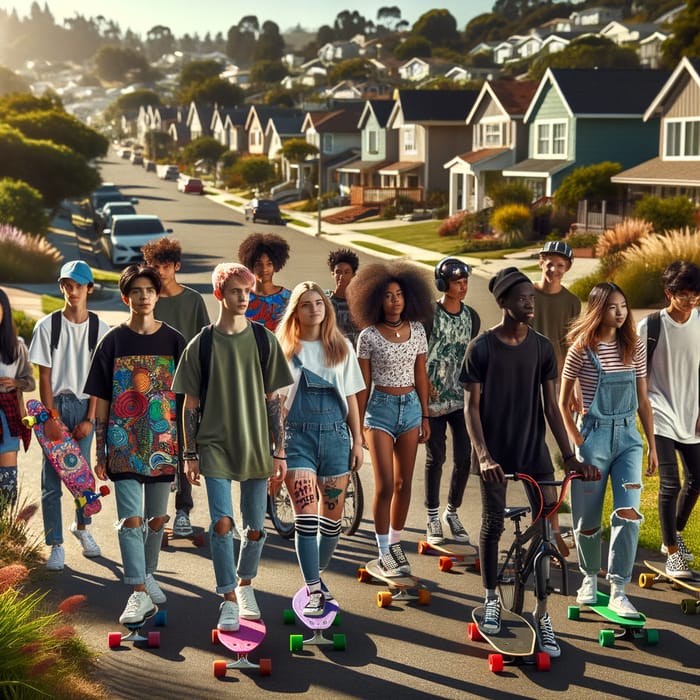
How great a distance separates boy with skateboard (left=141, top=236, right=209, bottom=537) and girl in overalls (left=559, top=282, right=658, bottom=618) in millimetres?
3149

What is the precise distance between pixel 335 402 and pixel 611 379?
1.89 m

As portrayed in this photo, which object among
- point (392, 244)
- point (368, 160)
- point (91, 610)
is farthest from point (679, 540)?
point (368, 160)

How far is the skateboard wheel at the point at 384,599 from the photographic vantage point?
751 centimetres

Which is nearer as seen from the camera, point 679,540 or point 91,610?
point 91,610

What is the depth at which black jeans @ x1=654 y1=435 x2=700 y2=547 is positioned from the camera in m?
7.88

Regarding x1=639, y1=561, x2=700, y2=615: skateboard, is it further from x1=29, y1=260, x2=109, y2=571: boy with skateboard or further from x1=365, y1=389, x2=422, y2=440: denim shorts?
x1=29, y1=260, x2=109, y2=571: boy with skateboard

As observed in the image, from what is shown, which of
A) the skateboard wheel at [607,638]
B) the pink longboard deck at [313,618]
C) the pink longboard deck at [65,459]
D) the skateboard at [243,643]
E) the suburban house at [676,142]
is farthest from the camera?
the suburban house at [676,142]

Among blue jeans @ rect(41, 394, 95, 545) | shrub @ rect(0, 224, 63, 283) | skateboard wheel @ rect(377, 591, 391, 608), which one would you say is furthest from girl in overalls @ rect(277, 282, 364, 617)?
shrub @ rect(0, 224, 63, 283)

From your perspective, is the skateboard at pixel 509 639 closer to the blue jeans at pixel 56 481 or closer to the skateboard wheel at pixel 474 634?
the skateboard wheel at pixel 474 634

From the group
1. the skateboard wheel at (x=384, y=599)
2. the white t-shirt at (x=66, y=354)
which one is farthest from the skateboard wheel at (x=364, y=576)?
the white t-shirt at (x=66, y=354)

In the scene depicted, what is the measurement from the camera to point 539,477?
22.6 ft

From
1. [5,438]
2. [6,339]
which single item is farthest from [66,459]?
[6,339]

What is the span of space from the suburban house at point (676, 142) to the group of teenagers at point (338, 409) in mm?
37922

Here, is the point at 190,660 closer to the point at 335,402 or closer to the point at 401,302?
the point at 335,402
